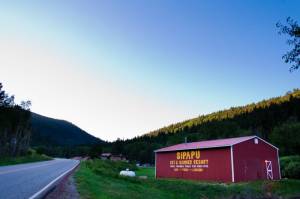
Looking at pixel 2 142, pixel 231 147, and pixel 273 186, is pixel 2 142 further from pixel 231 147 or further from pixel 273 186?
pixel 273 186

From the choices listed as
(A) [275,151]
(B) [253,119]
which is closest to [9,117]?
(A) [275,151]

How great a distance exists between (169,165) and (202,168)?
213 inches

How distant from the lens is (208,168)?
30.7m

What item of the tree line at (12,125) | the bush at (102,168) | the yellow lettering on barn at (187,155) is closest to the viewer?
the bush at (102,168)

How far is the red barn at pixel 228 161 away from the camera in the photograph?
95.0ft

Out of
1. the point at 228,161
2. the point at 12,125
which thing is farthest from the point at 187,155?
the point at 12,125

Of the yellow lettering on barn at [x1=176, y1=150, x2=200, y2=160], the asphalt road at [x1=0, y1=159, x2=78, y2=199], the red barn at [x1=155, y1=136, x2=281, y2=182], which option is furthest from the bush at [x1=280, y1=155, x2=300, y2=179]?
the asphalt road at [x1=0, y1=159, x2=78, y2=199]

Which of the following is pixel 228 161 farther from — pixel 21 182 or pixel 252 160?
pixel 21 182

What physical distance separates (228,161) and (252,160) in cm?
308

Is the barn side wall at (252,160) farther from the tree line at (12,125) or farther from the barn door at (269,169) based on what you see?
the tree line at (12,125)

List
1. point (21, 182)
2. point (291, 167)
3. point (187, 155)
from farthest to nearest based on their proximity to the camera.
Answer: point (291, 167)
point (187, 155)
point (21, 182)

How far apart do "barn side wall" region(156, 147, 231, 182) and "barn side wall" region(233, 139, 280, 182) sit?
865 millimetres

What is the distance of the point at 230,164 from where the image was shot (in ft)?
93.9

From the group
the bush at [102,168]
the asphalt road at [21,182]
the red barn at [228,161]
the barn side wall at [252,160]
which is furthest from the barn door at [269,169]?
the asphalt road at [21,182]
